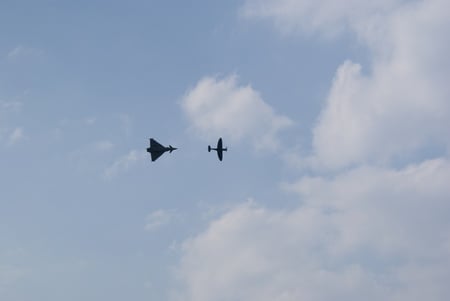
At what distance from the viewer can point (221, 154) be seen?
453 feet

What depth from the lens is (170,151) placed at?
136375 mm

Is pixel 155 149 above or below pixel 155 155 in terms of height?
above

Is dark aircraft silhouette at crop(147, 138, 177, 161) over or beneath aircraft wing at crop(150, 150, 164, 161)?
over

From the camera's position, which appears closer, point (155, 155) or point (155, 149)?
point (155, 155)

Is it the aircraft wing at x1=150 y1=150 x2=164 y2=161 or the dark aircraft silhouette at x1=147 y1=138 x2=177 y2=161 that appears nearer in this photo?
the aircraft wing at x1=150 y1=150 x2=164 y2=161

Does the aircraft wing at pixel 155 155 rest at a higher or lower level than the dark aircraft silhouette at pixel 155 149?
lower

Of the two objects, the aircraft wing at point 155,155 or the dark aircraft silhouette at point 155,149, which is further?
the dark aircraft silhouette at point 155,149

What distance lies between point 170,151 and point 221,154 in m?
13.4
